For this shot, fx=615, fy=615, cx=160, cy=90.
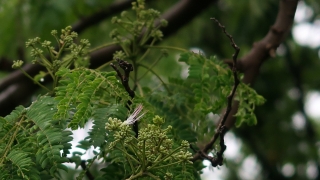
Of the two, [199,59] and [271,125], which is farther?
[271,125]

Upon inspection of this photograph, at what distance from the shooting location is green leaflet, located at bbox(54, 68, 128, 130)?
5.32 feet

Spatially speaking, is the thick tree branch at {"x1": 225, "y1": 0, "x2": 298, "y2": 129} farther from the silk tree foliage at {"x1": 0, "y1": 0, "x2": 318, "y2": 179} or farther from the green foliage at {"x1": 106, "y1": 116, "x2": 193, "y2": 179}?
the green foliage at {"x1": 106, "y1": 116, "x2": 193, "y2": 179}

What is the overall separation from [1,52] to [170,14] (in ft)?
4.27

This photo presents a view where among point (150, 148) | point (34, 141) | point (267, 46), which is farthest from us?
point (267, 46)

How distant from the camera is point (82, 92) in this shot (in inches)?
66.4

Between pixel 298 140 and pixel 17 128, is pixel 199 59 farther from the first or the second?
pixel 298 140

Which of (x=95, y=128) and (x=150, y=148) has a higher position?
(x=95, y=128)

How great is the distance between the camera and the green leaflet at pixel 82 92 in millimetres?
1620

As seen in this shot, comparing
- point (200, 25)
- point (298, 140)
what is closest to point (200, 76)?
point (200, 25)

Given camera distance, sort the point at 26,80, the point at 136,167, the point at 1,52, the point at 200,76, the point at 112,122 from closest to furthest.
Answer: the point at 112,122
the point at 136,167
the point at 200,76
the point at 26,80
the point at 1,52

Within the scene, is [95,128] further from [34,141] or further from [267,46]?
[267,46]

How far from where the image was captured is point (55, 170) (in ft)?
5.24

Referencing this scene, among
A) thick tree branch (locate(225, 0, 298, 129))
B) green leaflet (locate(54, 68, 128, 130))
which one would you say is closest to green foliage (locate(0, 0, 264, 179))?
green leaflet (locate(54, 68, 128, 130))

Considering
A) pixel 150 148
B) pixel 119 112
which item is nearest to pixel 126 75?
pixel 119 112
